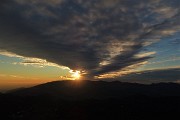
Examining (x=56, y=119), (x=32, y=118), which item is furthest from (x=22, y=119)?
(x=56, y=119)

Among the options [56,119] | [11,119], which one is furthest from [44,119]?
[11,119]

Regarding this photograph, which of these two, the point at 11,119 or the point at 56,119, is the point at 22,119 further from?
the point at 56,119

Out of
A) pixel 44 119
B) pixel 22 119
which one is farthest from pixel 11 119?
pixel 44 119

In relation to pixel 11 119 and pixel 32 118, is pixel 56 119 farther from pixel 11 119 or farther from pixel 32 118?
pixel 11 119

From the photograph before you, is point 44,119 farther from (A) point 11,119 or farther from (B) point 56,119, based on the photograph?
(A) point 11,119

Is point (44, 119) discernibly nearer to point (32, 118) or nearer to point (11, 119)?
point (32, 118)

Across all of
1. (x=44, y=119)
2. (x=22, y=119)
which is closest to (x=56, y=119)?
(x=44, y=119)
